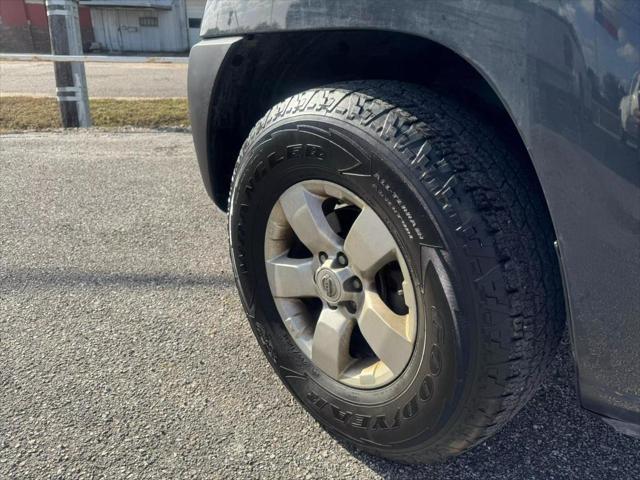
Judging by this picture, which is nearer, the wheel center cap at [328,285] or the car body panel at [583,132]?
the car body panel at [583,132]

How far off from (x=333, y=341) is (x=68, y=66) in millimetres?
6753

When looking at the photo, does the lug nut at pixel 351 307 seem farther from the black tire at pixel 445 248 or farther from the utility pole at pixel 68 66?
the utility pole at pixel 68 66

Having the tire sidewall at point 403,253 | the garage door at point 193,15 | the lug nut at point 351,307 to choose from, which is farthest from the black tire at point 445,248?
the garage door at point 193,15

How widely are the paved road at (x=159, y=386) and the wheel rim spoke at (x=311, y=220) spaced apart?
648mm

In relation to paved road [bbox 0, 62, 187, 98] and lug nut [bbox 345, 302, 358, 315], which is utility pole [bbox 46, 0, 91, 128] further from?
lug nut [bbox 345, 302, 358, 315]

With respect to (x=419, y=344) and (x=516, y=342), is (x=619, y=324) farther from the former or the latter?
(x=419, y=344)

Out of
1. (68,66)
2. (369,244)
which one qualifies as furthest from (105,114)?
(369,244)

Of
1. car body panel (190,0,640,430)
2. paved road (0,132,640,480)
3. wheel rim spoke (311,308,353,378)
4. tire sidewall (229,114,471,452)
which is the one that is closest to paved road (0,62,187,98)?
paved road (0,132,640,480)

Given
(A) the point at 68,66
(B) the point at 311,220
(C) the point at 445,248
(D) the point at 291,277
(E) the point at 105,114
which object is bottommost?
(E) the point at 105,114

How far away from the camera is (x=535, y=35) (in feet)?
3.76

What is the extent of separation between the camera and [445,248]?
1.29 meters

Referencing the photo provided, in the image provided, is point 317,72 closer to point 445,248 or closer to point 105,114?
point 445,248

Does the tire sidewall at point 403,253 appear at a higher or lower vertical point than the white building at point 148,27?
higher

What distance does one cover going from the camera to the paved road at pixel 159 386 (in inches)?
66.4
